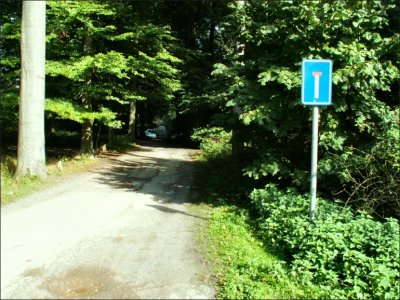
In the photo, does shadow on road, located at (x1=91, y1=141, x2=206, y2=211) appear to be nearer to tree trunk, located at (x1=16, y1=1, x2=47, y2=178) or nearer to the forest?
the forest

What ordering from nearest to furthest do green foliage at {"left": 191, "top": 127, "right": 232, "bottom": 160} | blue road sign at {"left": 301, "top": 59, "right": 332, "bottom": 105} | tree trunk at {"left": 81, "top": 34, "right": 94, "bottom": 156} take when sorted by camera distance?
blue road sign at {"left": 301, "top": 59, "right": 332, "bottom": 105} < tree trunk at {"left": 81, "top": 34, "right": 94, "bottom": 156} < green foliage at {"left": 191, "top": 127, "right": 232, "bottom": 160}

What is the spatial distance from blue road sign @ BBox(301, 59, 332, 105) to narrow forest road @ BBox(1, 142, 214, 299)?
2887mm

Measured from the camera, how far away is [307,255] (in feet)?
18.5

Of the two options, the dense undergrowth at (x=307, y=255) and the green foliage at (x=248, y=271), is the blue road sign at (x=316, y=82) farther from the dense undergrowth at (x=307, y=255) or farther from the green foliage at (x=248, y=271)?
the green foliage at (x=248, y=271)

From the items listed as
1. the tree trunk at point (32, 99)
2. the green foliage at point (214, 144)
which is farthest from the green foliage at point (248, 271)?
the green foliage at point (214, 144)

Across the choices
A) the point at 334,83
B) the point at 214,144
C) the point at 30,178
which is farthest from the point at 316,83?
the point at 214,144

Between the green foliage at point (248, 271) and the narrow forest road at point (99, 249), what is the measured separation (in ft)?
0.88

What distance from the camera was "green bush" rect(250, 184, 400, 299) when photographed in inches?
203

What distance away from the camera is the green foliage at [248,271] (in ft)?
16.0

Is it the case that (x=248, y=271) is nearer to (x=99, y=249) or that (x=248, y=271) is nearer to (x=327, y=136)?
(x=99, y=249)

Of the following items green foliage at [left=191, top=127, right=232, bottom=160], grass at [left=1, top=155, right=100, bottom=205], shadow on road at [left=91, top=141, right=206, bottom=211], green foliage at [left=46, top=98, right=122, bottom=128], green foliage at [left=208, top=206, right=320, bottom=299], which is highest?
green foliage at [left=46, top=98, right=122, bottom=128]

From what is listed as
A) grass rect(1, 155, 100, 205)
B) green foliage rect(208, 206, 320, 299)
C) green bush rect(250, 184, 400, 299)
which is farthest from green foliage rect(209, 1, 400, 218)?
grass rect(1, 155, 100, 205)

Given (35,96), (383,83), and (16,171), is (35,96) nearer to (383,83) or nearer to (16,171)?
(16,171)

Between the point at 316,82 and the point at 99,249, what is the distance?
4098 millimetres
